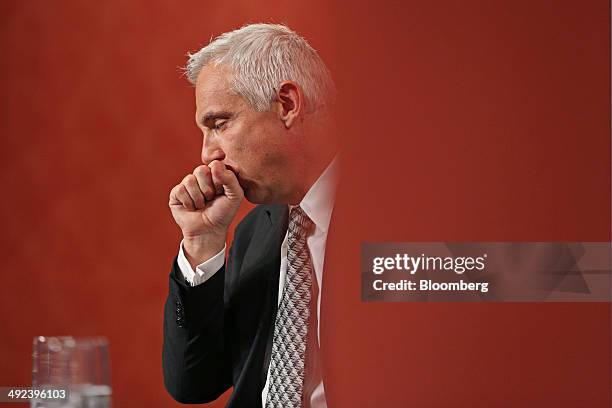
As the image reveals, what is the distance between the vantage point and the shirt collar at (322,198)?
233cm

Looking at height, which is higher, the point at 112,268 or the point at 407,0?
the point at 407,0

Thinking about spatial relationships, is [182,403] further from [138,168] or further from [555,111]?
[555,111]

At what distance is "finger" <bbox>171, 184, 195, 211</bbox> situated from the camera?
2252 millimetres

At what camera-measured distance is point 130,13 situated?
2.46 meters

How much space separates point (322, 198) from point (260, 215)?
6.6 inches

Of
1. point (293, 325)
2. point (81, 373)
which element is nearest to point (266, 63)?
point (293, 325)

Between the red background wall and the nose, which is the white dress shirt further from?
the nose

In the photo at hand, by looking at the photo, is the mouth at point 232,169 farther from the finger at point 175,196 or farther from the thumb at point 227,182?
the finger at point 175,196

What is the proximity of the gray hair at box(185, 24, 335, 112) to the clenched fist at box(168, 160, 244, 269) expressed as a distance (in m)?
0.20

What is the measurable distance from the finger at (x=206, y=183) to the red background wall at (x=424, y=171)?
0.14 meters

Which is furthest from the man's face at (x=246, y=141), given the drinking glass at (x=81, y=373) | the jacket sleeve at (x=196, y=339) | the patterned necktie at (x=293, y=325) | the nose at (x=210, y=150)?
the drinking glass at (x=81, y=373)

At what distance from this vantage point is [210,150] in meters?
2.31

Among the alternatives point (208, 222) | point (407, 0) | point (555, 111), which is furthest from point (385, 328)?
point (407, 0)

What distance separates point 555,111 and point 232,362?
1.05m
